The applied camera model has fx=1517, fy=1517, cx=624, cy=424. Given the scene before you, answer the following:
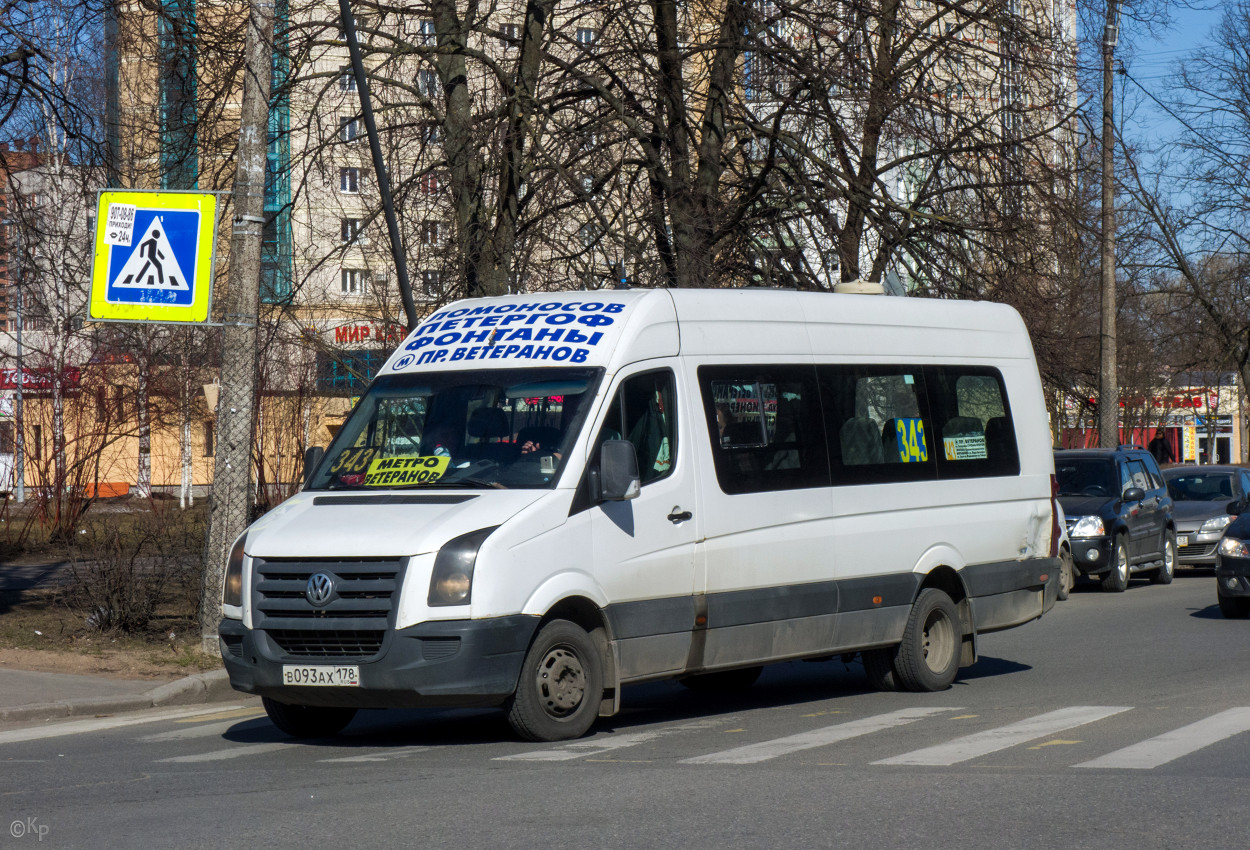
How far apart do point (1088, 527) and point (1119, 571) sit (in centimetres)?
84

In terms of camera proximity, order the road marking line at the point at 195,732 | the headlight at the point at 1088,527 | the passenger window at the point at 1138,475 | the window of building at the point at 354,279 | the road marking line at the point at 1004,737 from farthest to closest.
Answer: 1. the window of building at the point at 354,279
2. the passenger window at the point at 1138,475
3. the headlight at the point at 1088,527
4. the road marking line at the point at 195,732
5. the road marking line at the point at 1004,737

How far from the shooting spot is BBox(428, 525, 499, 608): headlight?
812cm

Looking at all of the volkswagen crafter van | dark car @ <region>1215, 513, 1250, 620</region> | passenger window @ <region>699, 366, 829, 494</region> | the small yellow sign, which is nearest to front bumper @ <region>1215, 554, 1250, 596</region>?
dark car @ <region>1215, 513, 1250, 620</region>

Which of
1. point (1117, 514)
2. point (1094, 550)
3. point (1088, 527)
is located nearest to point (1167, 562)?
point (1117, 514)

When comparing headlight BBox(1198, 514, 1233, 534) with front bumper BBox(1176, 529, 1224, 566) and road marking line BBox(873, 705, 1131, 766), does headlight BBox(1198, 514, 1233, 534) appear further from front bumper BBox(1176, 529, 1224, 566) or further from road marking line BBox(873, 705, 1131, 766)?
road marking line BBox(873, 705, 1131, 766)

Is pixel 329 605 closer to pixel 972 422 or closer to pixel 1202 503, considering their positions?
pixel 972 422

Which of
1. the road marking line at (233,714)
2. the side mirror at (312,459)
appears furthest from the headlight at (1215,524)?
the side mirror at (312,459)

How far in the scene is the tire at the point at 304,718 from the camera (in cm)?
918

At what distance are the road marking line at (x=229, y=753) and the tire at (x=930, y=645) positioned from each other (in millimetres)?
4456

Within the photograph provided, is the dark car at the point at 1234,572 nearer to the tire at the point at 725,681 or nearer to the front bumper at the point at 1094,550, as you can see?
the front bumper at the point at 1094,550

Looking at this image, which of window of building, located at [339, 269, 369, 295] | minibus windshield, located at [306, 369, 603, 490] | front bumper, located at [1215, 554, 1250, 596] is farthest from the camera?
window of building, located at [339, 269, 369, 295]

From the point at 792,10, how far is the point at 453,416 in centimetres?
1006

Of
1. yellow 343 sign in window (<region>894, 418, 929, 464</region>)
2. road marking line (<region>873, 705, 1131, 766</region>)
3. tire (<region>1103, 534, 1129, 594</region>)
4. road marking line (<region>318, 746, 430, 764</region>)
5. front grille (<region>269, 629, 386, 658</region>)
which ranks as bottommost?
road marking line (<region>318, 746, 430, 764</region>)

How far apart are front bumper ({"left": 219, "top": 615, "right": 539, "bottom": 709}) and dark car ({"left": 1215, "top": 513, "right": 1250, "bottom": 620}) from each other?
1057 centimetres
